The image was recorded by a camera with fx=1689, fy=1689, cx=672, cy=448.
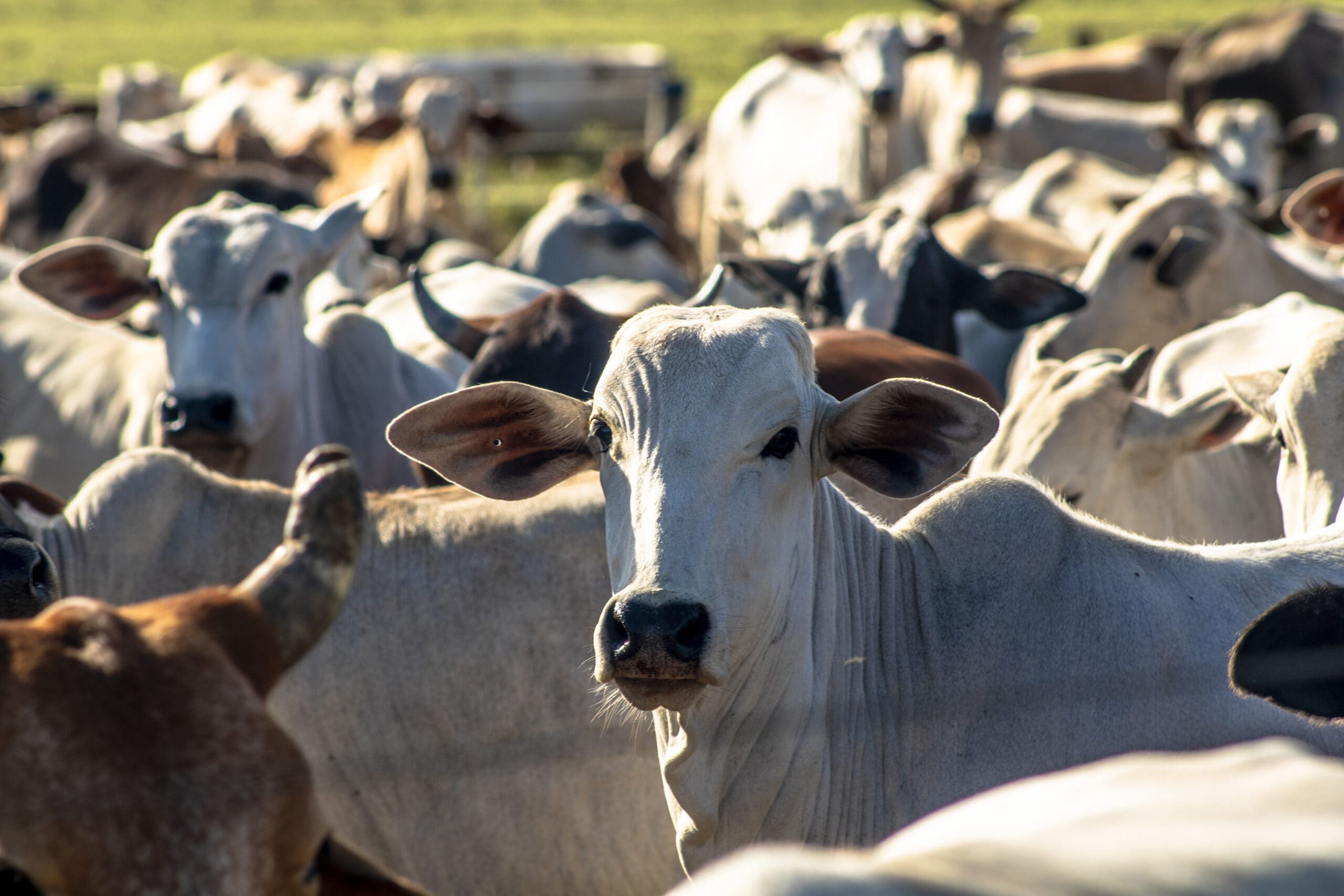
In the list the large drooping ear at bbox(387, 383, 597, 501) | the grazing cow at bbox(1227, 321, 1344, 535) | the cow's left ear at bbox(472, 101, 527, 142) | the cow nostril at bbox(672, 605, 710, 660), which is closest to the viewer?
the cow nostril at bbox(672, 605, 710, 660)

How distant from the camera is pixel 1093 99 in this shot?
20531 millimetres

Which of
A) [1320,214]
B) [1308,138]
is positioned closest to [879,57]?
[1308,138]

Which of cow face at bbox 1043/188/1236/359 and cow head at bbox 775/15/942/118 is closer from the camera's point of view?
cow face at bbox 1043/188/1236/359

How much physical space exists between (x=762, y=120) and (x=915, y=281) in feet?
25.2

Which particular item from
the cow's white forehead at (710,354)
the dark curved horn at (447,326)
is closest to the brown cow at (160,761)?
the cow's white forehead at (710,354)

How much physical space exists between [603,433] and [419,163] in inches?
431

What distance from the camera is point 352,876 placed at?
2.20 meters

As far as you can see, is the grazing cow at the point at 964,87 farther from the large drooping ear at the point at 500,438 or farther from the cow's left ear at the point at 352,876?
the cow's left ear at the point at 352,876

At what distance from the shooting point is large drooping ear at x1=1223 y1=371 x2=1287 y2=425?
4125mm

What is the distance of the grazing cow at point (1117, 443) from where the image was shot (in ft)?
14.4

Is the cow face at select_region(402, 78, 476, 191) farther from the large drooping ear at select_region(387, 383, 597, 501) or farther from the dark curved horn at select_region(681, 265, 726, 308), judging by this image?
the large drooping ear at select_region(387, 383, 597, 501)

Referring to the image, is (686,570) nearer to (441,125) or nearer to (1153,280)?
(1153,280)

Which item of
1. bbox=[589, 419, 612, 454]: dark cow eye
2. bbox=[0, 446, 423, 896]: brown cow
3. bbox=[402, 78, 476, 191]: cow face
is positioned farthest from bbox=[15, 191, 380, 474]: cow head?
bbox=[402, 78, 476, 191]: cow face

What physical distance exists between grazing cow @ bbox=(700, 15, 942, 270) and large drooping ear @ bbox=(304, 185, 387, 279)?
609cm
